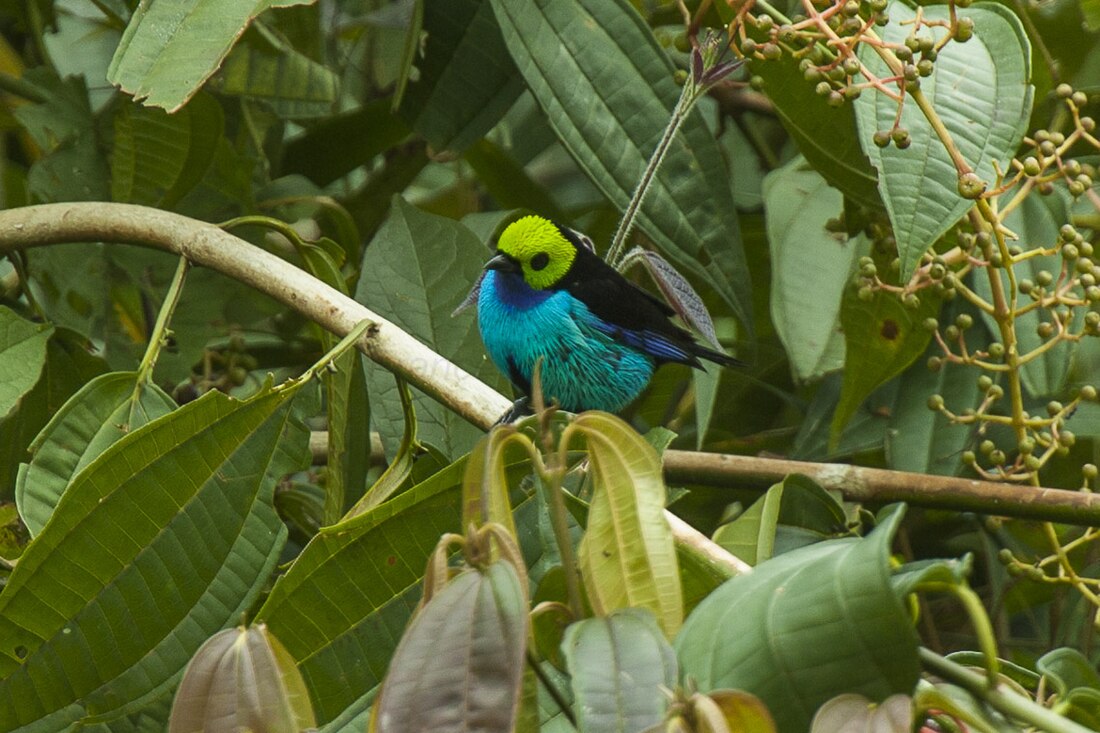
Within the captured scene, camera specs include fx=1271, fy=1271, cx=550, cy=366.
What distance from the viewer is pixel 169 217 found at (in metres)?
1.54

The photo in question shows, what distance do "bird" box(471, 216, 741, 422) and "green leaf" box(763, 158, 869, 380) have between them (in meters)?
0.18

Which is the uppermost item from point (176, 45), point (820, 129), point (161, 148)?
point (176, 45)

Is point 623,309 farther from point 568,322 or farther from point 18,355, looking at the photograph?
point 18,355

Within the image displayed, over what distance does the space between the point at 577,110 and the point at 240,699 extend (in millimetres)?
1124

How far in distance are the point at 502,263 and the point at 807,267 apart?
492 millimetres

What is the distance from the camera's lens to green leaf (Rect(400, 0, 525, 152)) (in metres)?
1.99

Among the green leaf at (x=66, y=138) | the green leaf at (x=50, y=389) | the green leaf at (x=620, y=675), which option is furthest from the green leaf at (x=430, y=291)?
the green leaf at (x=620, y=675)

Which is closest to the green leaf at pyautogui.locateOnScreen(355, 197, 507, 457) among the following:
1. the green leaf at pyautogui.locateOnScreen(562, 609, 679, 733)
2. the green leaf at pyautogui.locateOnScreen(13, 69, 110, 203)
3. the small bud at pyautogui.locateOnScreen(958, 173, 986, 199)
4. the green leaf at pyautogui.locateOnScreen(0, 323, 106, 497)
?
the green leaf at pyautogui.locateOnScreen(0, 323, 106, 497)

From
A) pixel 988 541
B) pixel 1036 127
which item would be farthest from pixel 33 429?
pixel 1036 127

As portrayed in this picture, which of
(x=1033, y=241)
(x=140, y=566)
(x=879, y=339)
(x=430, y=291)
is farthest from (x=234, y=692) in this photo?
(x=1033, y=241)

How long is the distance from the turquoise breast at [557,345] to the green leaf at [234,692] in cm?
128

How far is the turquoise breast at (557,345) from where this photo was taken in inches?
81.5

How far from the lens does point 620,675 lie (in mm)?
713

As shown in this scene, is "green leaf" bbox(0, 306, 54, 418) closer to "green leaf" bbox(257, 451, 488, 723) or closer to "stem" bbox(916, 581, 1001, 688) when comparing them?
"green leaf" bbox(257, 451, 488, 723)
